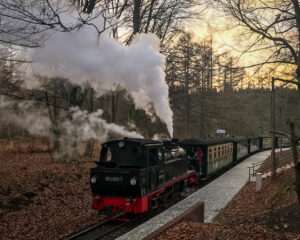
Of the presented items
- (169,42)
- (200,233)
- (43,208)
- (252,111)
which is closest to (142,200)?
(200,233)


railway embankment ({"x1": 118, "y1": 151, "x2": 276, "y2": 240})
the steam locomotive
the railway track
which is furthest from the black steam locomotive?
railway embankment ({"x1": 118, "y1": 151, "x2": 276, "y2": 240})

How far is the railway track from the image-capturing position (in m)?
8.34

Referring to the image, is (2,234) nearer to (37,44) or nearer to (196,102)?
(37,44)

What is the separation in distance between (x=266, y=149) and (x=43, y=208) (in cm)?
3768

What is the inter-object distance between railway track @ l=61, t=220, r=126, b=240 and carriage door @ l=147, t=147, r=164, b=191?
63.2 inches

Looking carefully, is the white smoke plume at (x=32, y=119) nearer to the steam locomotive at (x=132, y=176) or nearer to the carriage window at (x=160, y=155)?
the steam locomotive at (x=132, y=176)

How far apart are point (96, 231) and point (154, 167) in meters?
2.64

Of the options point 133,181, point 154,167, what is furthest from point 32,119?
point 133,181

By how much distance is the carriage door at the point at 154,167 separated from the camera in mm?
9586

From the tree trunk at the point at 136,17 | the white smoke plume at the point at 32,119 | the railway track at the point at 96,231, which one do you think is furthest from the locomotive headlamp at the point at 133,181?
the white smoke plume at the point at 32,119

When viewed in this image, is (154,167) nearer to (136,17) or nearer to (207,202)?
(207,202)

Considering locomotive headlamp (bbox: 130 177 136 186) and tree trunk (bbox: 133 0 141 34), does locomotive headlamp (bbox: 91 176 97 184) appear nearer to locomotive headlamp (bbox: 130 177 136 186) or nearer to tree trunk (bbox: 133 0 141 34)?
locomotive headlamp (bbox: 130 177 136 186)

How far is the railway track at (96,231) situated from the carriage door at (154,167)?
161cm

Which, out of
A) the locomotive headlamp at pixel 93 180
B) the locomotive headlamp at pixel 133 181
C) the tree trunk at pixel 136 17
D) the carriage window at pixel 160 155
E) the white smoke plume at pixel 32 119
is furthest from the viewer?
the white smoke plume at pixel 32 119
